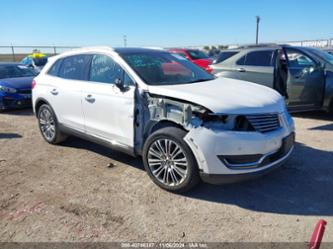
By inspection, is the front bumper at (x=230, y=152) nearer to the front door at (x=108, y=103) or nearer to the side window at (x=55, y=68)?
the front door at (x=108, y=103)

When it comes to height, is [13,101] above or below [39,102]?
below

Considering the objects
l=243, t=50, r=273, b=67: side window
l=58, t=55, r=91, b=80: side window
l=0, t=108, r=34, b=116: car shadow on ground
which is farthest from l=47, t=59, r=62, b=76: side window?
l=243, t=50, r=273, b=67: side window

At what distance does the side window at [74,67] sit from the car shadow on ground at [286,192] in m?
2.52

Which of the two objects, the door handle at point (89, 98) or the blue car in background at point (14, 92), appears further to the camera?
the blue car in background at point (14, 92)

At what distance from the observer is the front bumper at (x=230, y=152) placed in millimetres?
3090

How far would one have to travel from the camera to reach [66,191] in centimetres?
369

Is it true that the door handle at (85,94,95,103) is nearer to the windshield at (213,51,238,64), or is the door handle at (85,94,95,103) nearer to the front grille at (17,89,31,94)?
the windshield at (213,51,238,64)

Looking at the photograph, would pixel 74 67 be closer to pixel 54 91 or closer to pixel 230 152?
pixel 54 91

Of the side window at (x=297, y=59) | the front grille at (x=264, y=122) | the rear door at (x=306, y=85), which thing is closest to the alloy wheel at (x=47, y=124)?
the front grille at (x=264, y=122)

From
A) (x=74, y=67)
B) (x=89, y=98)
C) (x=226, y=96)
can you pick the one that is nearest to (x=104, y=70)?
(x=89, y=98)

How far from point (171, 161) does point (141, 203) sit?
0.59 metres

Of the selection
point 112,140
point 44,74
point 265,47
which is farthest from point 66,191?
point 265,47

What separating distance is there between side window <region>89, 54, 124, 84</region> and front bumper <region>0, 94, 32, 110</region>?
4.97 meters

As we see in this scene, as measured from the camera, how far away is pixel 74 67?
15.5 feet
